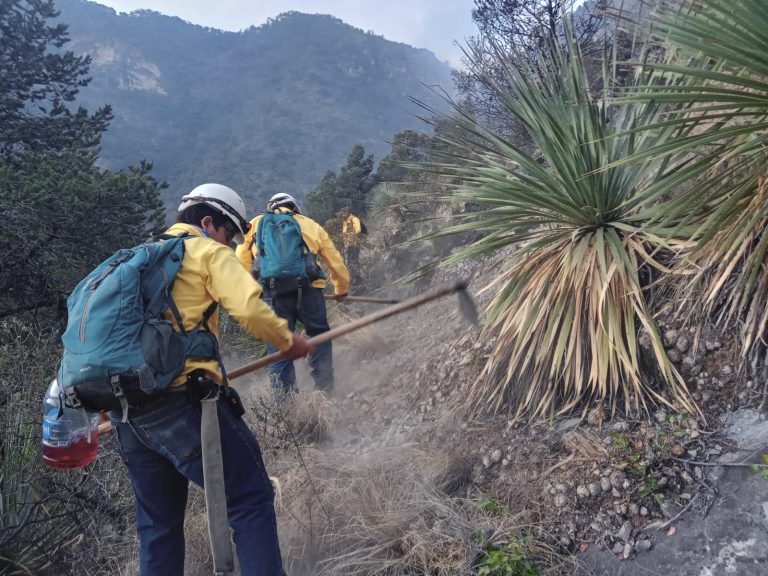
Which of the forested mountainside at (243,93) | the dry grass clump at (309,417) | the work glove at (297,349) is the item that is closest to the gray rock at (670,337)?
the work glove at (297,349)

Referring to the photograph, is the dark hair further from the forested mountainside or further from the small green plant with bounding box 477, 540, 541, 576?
the forested mountainside

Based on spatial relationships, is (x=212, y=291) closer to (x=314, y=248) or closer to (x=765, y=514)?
(x=765, y=514)

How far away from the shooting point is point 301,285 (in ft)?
15.7

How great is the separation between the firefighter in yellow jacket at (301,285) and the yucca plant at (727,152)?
3087 mm

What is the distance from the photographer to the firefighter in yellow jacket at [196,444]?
217 centimetres

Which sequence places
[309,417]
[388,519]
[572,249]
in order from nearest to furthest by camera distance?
1. [388,519]
2. [572,249]
3. [309,417]

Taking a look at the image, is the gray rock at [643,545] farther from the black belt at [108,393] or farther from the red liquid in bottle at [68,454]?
the red liquid in bottle at [68,454]

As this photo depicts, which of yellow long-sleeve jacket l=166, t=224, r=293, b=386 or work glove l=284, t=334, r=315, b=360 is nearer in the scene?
yellow long-sleeve jacket l=166, t=224, r=293, b=386

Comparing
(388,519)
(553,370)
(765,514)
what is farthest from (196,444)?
(765,514)

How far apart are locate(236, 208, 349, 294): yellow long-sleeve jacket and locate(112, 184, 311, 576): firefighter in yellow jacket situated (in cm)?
253

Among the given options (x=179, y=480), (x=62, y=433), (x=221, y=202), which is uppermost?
(x=221, y=202)

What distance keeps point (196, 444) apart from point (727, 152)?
8.79 ft

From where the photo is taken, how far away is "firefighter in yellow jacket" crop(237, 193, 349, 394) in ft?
15.6

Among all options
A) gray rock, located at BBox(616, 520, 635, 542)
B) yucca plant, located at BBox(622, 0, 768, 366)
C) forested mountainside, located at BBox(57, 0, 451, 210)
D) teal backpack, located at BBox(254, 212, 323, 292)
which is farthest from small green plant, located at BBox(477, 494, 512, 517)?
forested mountainside, located at BBox(57, 0, 451, 210)
